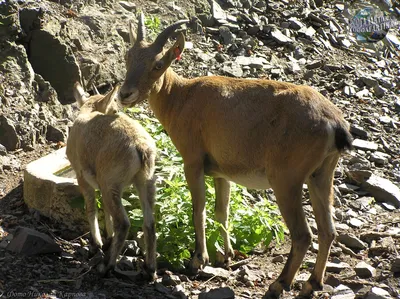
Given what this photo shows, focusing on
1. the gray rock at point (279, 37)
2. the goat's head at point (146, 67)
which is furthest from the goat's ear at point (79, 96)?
the gray rock at point (279, 37)

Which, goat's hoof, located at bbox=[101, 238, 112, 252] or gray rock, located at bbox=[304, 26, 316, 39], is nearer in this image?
goat's hoof, located at bbox=[101, 238, 112, 252]

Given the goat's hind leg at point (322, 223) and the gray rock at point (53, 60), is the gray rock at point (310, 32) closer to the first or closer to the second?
the gray rock at point (53, 60)

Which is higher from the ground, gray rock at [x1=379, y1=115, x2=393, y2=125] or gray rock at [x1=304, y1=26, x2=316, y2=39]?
gray rock at [x1=304, y1=26, x2=316, y2=39]

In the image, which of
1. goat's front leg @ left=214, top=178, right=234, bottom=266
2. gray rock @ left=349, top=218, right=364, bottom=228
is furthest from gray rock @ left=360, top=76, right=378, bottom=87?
goat's front leg @ left=214, top=178, right=234, bottom=266

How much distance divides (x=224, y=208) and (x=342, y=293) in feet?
5.69

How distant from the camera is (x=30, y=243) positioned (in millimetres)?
7652

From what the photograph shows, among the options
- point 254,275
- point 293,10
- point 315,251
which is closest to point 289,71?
point 293,10

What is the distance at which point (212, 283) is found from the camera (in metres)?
7.94

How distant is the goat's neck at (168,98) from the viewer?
8499 mm

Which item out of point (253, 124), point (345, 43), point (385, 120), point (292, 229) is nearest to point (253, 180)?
point (253, 124)

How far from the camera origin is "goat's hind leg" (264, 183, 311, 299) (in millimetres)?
7316

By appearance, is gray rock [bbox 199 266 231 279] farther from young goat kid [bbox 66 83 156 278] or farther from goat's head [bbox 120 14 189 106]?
goat's head [bbox 120 14 189 106]

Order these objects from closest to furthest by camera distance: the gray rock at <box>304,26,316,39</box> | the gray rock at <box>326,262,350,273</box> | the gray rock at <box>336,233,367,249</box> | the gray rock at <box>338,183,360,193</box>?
the gray rock at <box>326,262,350,273</box>
the gray rock at <box>336,233,367,249</box>
the gray rock at <box>338,183,360,193</box>
the gray rock at <box>304,26,316,39</box>

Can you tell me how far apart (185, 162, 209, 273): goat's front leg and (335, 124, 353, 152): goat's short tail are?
1684 millimetres
